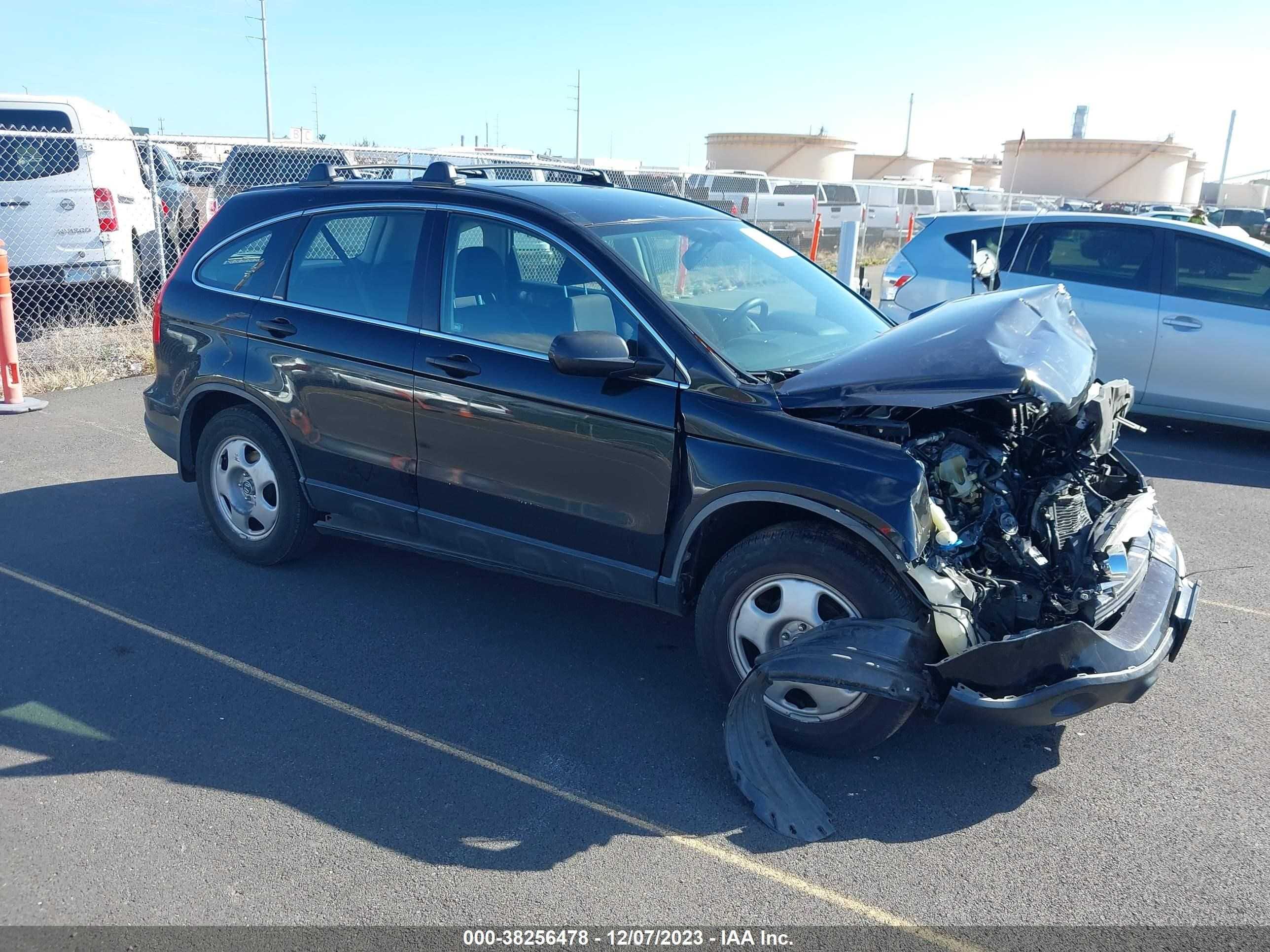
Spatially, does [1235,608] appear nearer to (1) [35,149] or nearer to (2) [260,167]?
(1) [35,149]

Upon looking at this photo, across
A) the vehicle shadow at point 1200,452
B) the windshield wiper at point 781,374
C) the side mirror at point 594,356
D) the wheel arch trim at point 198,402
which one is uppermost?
the side mirror at point 594,356

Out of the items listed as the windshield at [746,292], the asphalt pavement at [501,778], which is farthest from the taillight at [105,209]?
the windshield at [746,292]

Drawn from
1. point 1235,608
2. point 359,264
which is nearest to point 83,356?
point 359,264

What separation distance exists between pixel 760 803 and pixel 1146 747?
62.1 inches

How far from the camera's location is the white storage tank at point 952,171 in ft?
202

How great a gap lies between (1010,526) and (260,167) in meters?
15.1

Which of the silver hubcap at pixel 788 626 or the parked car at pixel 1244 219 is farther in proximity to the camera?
the parked car at pixel 1244 219

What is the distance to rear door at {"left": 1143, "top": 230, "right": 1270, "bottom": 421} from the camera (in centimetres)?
781

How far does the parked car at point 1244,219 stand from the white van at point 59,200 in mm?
26147

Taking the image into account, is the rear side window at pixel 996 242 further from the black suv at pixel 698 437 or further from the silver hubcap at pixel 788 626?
the silver hubcap at pixel 788 626

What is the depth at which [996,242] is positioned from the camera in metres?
8.56

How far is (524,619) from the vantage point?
15.8 feet

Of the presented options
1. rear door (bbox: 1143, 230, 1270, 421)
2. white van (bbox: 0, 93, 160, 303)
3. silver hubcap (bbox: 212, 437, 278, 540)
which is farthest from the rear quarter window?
rear door (bbox: 1143, 230, 1270, 421)

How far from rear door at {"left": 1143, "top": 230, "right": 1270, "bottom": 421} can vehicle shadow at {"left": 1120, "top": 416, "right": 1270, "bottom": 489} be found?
34 centimetres
